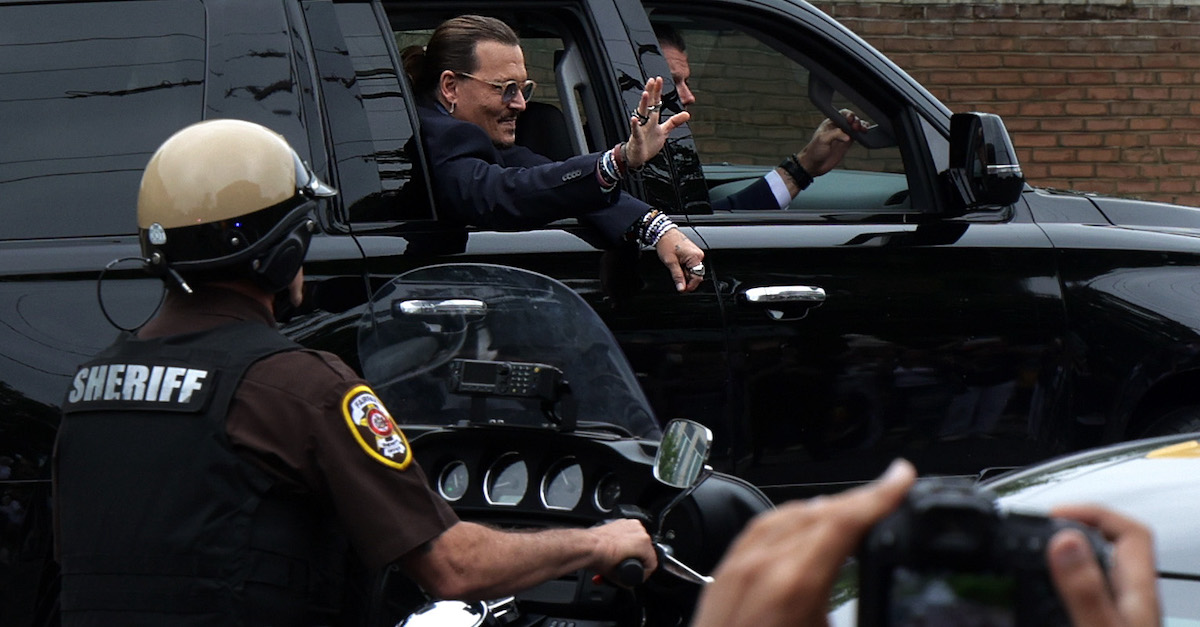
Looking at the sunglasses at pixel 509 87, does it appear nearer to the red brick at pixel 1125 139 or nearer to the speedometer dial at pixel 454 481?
the speedometer dial at pixel 454 481

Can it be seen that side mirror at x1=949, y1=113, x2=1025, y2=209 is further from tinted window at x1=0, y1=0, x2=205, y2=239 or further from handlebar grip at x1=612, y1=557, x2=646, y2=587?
handlebar grip at x1=612, y1=557, x2=646, y2=587

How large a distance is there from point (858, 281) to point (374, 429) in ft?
6.40

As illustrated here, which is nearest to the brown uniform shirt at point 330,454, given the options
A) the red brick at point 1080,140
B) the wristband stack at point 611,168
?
the wristband stack at point 611,168

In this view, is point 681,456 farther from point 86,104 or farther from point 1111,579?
point 86,104

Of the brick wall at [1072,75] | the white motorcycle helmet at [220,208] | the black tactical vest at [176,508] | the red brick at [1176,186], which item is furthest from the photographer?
the red brick at [1176,186]

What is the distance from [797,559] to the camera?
0.99 m

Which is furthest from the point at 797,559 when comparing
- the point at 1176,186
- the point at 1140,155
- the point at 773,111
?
the point at 1176,186

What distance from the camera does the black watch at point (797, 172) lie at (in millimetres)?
4191

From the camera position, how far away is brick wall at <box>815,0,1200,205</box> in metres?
8.74

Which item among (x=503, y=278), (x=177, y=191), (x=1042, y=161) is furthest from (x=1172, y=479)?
(x=1042, y=161)

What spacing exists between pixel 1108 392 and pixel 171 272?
2534 millimetres

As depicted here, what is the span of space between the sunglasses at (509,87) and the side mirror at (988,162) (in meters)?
1.07

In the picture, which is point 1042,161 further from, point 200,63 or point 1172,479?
point 1172,479

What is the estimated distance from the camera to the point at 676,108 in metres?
3.99
